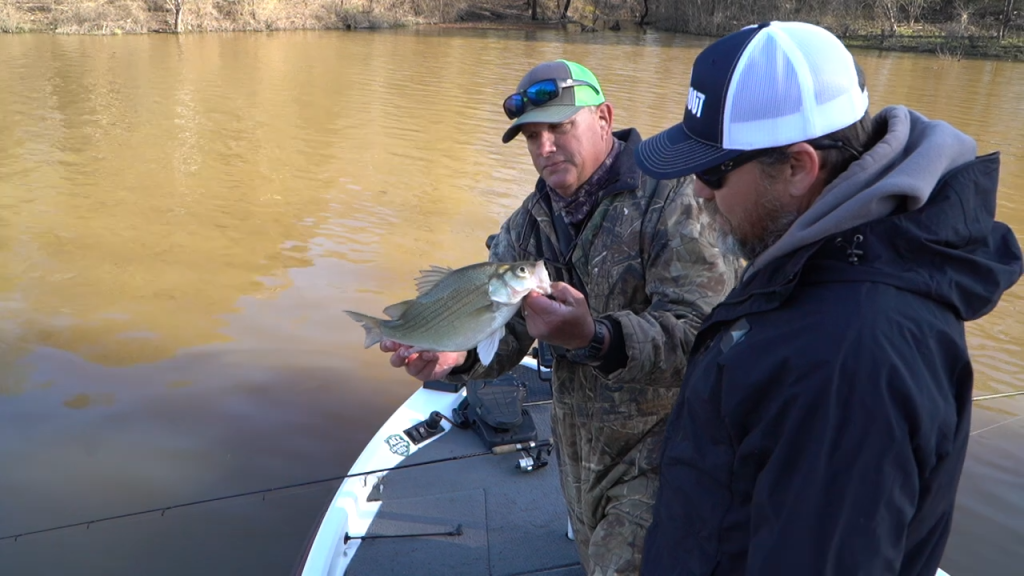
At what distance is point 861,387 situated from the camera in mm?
1498

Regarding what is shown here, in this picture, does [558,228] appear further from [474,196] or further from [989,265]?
[474,196]

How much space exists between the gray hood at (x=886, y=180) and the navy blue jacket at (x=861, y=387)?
28mm

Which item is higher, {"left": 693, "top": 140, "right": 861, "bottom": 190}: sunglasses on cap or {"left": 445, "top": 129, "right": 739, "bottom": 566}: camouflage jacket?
{"left": 693, "top": 140, "right": 861, "bottom": 190}: sunglasses on cap

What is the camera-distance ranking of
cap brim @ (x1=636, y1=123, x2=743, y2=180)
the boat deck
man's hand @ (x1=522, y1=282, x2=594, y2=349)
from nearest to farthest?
1. cap brim @ (x1=636, y1=123, x2=743, y2=180)
2. man's hand @ (x1=522, y1=282, x2=594, y2=349)
3. the boat deck

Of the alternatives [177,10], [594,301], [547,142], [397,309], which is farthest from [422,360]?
[177,10]

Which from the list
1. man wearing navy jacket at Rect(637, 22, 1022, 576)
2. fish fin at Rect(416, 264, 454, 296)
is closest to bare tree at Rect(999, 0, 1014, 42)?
fish fin at Rect(416, 264, 454, 296)

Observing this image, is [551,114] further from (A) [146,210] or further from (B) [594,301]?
(A) [146,210]

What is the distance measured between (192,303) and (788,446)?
915 cm

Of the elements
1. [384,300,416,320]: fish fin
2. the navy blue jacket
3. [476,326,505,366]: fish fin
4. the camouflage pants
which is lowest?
the camouflage pants

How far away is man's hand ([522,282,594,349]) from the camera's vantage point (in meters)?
2.68

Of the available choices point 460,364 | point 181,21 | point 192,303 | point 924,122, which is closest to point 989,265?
point 924,122

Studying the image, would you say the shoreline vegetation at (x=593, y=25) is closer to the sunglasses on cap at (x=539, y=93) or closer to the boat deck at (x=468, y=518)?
the boat deck at (x=468, y=518)

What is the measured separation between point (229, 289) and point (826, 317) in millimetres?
9415

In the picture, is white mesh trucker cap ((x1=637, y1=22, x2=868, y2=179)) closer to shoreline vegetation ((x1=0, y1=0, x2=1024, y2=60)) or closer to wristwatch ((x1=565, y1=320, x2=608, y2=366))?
wristwatch ((x1=565, y1=320, x2=608, y2=366))
